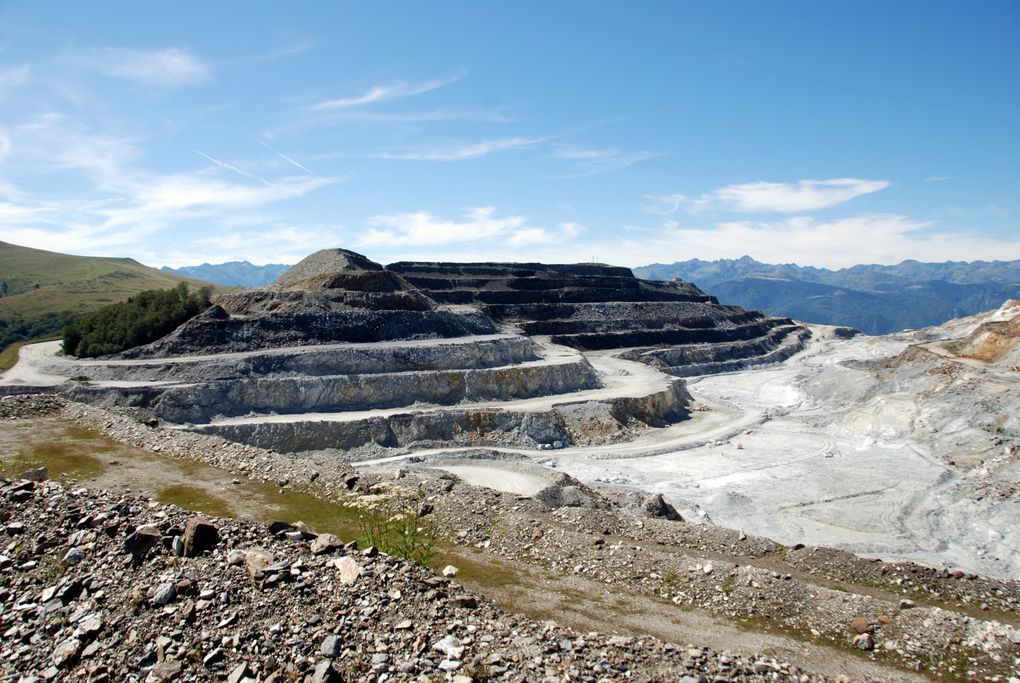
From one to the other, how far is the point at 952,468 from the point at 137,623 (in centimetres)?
4591

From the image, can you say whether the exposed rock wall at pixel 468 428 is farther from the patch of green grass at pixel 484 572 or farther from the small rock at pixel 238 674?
the small rock at pixel 238 674

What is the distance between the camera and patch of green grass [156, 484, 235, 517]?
1838 centimetres

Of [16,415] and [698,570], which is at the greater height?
[16,415]

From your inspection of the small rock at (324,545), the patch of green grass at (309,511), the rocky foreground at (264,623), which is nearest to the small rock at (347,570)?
the rocky foreground at (264,623)

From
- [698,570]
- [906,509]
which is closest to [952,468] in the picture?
[906,509]

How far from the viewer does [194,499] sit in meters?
19.2

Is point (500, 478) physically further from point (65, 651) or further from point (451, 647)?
point (65, 651)

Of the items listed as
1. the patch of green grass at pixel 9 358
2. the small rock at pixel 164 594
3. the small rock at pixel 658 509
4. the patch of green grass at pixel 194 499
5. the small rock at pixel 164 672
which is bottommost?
the small rock at pixel 658 509

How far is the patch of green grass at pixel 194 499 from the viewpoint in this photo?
18.4m

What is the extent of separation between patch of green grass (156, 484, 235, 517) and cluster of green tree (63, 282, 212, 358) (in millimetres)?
39071

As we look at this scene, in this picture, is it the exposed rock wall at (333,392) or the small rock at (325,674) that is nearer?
the small rock at (325,674)

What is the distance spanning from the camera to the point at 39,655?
10.5 m

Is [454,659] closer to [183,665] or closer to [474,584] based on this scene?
[183,665]

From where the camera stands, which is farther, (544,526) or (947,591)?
(544,526)
